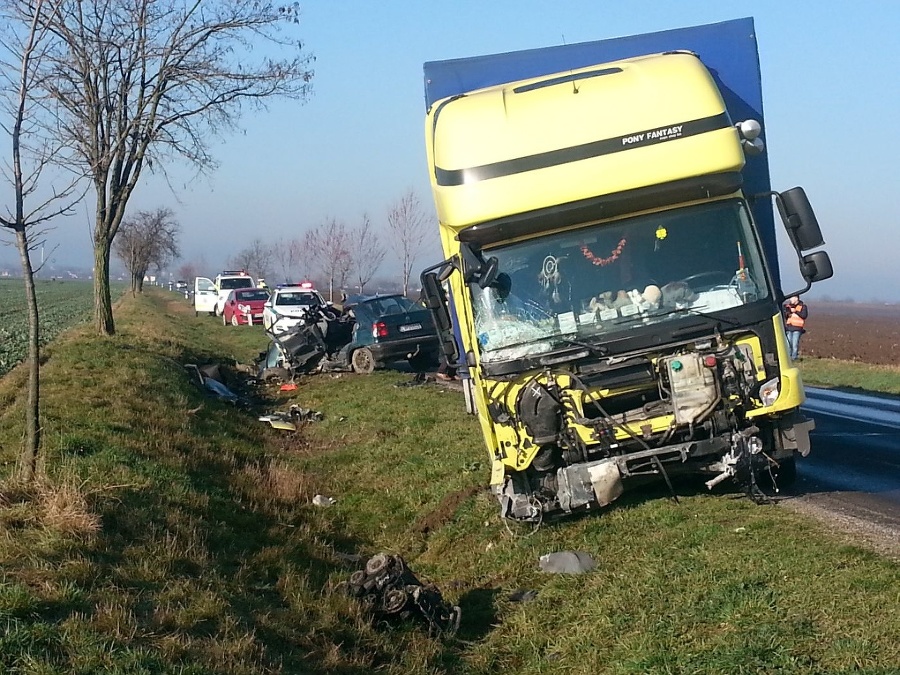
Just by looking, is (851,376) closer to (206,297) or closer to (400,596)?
(400,596)

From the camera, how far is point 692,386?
631cm

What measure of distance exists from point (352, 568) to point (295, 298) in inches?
886

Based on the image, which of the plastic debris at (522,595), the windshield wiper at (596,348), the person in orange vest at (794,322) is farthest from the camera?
the person in orange vest at (794,322)

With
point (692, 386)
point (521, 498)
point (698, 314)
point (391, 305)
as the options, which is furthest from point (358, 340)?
point (692, 386)

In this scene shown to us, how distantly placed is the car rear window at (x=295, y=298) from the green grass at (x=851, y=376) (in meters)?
15.2

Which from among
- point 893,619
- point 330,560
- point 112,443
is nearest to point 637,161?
point 893,619

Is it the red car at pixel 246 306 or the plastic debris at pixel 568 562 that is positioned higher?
the red car at pixel 246 306

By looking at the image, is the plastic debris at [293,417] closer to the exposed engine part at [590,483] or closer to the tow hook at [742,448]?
the exposed engine part at [590,483]

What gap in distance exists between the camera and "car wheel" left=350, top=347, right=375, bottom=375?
18.3 meters

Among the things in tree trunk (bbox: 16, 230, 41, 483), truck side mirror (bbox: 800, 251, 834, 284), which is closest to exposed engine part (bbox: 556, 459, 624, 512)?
truck side mirror (bbox: 800, 251, 834, 284)

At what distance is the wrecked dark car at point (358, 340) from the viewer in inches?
719

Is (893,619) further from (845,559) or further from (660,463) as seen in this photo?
(660,463)

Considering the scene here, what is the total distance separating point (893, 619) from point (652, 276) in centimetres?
297

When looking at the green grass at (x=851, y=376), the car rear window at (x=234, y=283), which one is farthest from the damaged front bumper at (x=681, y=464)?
the car rear window at (x=234, y=283)
